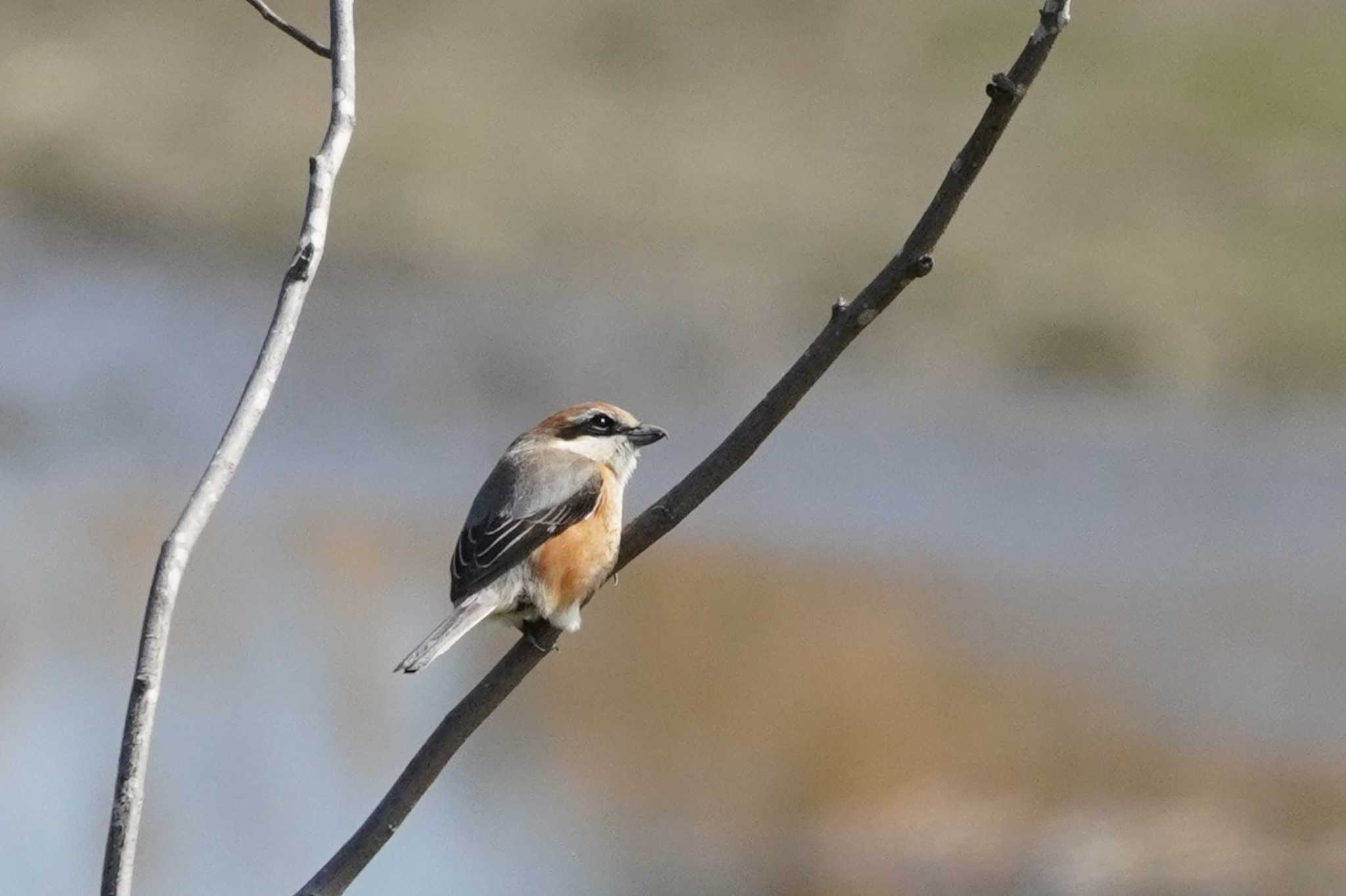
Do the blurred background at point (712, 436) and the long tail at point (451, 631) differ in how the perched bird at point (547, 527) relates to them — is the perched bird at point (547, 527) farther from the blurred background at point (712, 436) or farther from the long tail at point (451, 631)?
the blurred background at point (712, 436)

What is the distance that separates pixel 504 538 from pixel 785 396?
2733mm

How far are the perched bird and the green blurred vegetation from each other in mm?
12601

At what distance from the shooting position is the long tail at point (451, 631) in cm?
585

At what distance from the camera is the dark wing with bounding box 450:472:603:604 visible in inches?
257

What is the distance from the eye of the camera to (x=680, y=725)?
12.7 metres

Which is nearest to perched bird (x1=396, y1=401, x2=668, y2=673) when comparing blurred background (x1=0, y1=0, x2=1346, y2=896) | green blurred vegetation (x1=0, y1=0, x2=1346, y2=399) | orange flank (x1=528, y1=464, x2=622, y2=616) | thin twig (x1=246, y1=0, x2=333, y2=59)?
orange flank (x1=528, y1=464, x2=622, y2=616)

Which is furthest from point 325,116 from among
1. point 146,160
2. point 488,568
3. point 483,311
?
point 488,568

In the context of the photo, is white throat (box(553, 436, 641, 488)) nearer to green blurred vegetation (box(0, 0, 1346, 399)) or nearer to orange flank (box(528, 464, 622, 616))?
orange flank (box(528, 464, 622, 616))

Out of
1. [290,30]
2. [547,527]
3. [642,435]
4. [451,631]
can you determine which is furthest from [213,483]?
[642,435]

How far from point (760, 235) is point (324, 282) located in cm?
452

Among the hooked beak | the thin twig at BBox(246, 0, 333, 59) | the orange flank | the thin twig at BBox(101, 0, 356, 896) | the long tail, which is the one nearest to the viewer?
the thin twig at BBox(101, 0, 356, 896)

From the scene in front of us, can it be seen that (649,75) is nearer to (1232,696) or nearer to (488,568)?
(1232,696)

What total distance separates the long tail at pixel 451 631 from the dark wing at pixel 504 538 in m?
0.07

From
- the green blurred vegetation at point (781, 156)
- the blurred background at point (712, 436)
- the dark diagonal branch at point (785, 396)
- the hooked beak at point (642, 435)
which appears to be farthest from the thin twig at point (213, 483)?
the green blurred vegetation at point (781, 156)
